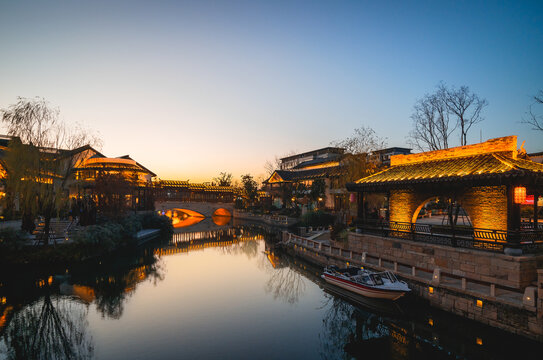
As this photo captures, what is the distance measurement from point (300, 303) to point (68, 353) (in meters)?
11.0

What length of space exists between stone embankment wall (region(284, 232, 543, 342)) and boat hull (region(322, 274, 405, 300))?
4.27 feet

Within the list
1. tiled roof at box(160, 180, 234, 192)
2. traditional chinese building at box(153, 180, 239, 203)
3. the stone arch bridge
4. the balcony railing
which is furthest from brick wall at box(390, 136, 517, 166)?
tiled roof at box(160, 180, 234, 192)

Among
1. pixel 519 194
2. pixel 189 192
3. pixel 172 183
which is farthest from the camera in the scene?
pixel 189 192

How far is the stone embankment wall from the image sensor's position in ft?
36.7

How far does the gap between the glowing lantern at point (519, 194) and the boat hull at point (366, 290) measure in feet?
21.4

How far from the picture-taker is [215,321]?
1477 cm

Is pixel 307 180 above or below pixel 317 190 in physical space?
above

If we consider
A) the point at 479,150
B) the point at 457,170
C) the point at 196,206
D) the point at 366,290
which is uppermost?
the point at 479,150

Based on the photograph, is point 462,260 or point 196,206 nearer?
point 462,260

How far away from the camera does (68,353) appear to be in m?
11.9

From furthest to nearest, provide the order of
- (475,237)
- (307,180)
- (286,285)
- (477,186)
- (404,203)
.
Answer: (307,180)
(286,285)
(404,203)
(477,186)
(475,237)

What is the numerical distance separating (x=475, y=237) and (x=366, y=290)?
585 cm

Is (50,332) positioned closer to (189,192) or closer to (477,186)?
(477,186)

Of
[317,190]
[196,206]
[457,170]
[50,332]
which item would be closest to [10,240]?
[50,332]
